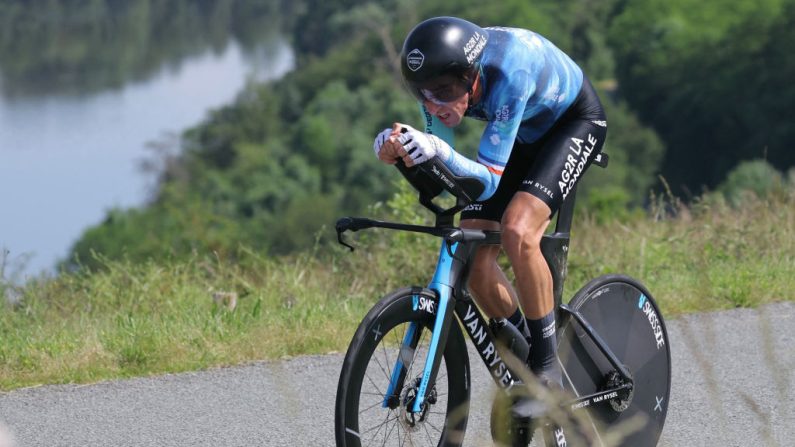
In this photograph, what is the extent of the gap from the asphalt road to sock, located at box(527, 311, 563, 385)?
316mm

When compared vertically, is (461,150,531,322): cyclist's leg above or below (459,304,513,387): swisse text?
above

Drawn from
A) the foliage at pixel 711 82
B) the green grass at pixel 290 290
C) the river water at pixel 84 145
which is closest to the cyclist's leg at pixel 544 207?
the green grass at pixel 290 290

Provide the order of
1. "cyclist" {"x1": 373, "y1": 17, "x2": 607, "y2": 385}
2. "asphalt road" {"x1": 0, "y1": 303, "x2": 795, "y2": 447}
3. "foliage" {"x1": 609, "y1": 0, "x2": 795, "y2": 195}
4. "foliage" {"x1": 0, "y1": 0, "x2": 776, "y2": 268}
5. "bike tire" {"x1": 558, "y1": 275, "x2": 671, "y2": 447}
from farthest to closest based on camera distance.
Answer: "foliage" {"x1": 609, "y1": 0, "x2": 795, "y2": 195} → "foliage" {"x1": 0, "y1": 0, "x2": 776, "y2": 268} → "asphalt road" {"x1": 0, "y1": 303, "x2": 795, "y2": 447} → "bike tire" {"x1": 558, "y1": 275, "x2": 671, "y2": 447} → "cyclist" {"x1": 373, "y1": 17, "x2": 607, "y2": 385}

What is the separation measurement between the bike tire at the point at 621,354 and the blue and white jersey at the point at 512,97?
29.0 inches

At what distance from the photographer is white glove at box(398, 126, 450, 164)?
11.1 ft

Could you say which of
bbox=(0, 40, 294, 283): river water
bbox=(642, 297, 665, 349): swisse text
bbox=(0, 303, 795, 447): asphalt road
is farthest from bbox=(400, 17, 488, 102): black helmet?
bbox=(0, 40, 294, 283): river water

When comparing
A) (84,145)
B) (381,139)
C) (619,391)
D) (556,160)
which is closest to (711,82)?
(84,145)

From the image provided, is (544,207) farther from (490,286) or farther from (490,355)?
(490,355)

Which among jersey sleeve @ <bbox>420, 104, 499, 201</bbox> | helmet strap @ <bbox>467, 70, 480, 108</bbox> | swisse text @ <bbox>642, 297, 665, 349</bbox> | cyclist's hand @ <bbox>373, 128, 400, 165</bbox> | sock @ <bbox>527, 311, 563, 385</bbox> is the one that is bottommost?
swisse text @ <bbox>642, 297, 665, 349</bbox>

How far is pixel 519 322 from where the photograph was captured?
4.12m

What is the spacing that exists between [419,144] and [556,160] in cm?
82

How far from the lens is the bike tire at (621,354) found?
4383 millimetres

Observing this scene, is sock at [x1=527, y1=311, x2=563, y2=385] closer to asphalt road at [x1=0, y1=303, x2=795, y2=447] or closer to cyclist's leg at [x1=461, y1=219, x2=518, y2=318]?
cyclist's leg at [x1=461, y1=219, x2=518, y2=318]

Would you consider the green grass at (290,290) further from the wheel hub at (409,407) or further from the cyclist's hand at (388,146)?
the cyclist's hand at (388,146)
